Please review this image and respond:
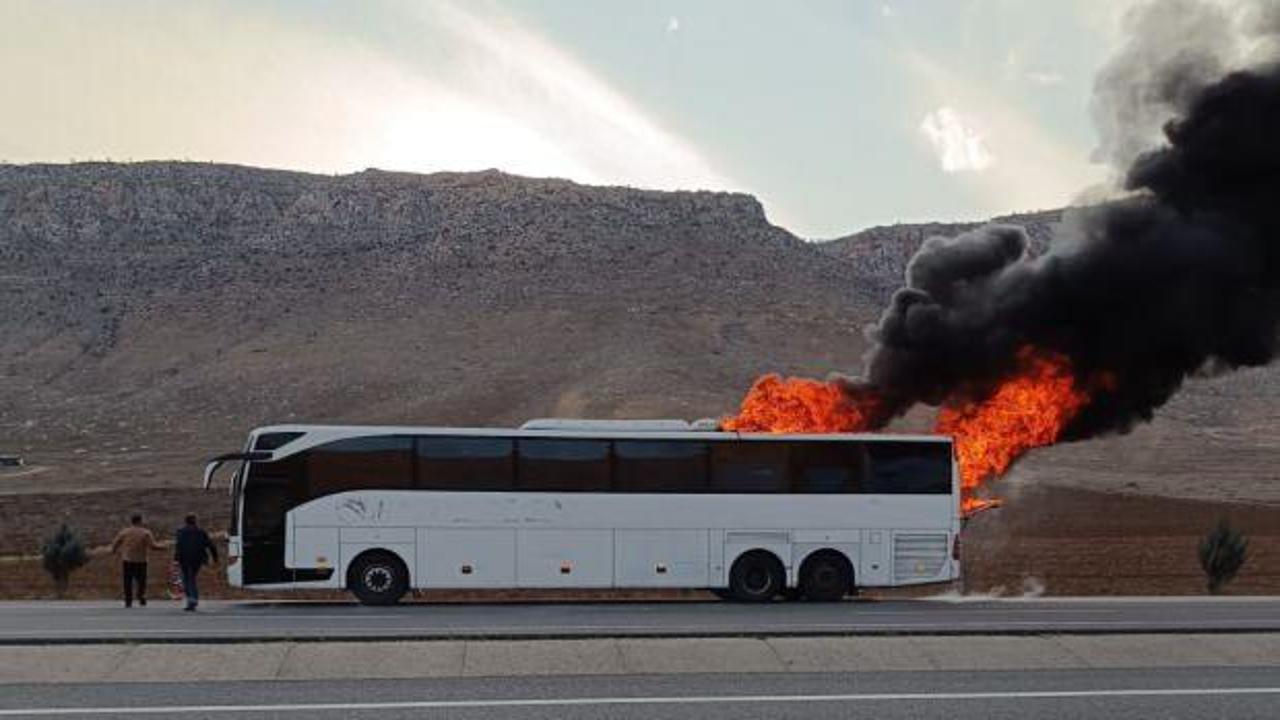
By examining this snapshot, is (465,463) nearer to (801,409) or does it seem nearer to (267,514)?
(267,514)

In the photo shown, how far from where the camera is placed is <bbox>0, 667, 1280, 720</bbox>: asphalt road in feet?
44.2

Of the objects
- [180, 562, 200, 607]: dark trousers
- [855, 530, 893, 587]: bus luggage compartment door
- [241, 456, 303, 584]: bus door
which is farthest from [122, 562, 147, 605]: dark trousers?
[855, 530, 893, 587]: bus luggage compartment door

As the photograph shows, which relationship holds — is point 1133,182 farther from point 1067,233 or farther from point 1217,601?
point 1217,601

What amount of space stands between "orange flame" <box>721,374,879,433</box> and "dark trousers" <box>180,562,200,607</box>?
967cm

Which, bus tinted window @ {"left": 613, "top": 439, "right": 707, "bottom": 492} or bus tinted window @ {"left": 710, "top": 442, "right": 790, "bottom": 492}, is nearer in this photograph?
bus tinted window @ {"left": 613, "top": 439, "right": 707, "bottom": 492}

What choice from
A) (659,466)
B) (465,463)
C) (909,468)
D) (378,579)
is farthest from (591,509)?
(909,468)

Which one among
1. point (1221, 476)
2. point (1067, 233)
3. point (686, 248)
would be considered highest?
point (686, 248)

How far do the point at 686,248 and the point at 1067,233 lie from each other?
103482 mm

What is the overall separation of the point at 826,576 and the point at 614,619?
630 centimetres

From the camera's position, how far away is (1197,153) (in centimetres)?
3397

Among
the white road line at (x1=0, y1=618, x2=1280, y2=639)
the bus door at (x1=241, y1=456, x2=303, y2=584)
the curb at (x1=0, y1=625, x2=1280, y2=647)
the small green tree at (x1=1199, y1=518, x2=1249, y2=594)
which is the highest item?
the bus door at (x1=241, y1=456, x2=303, y2=584)

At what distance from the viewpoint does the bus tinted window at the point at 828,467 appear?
95.0 feet

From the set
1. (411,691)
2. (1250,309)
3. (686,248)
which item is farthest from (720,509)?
(686,248)

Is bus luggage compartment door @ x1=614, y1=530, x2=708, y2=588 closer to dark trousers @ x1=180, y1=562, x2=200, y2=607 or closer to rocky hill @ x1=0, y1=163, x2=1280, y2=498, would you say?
dark trousers @ x1=180, y1=562, x2=200, y2=607
